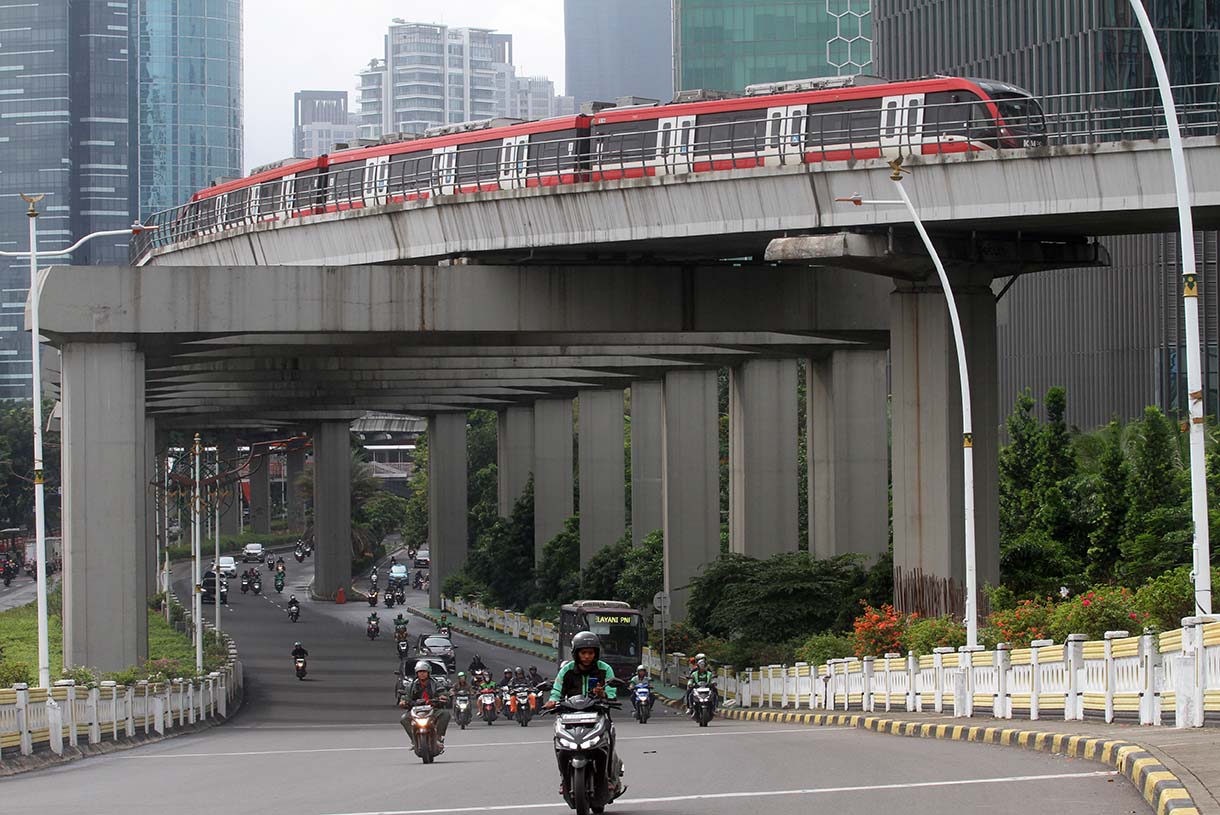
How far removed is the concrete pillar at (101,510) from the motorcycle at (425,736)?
19.0 m

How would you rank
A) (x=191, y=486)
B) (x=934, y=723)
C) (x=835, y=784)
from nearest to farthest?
1. (x=835, y=784)
2. (x=934, y=723)
3. (x=191, y=486)

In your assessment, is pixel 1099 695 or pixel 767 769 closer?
pixel 767 769

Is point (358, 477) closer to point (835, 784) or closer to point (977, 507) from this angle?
point (977, 507)

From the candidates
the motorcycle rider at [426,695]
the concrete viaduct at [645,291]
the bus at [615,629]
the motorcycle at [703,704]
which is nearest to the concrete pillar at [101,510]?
the concrete viaduct at [645,291]

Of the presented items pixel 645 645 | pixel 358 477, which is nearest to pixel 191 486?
pixel 645 645

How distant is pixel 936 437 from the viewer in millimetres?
37625

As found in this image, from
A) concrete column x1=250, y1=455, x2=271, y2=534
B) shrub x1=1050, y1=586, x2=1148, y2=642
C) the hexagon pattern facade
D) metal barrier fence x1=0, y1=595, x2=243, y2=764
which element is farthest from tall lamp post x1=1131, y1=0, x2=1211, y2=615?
concrete column x1=250, y1=455, x2=271, y2=534

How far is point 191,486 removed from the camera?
170ft

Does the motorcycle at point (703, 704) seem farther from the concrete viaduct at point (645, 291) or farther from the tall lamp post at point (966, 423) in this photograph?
the concrete viaduct at point (645, 291)

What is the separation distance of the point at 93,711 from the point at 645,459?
45.6 meters

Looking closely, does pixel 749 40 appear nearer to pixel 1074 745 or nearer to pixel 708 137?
pixel 708 137

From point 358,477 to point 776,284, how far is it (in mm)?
92806

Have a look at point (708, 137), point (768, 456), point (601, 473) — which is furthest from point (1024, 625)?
point (601, 473)

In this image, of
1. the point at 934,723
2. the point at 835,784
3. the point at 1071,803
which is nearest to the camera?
the point at 1071,803
